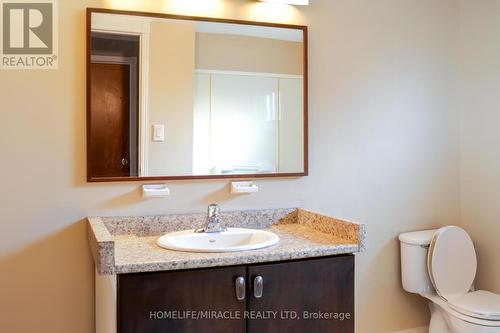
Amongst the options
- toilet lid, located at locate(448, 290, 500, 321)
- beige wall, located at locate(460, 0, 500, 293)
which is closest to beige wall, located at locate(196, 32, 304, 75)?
beige wall, located at locate(460, 0, 500, 293)

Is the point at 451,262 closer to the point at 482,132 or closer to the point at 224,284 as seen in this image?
the point at 482,132

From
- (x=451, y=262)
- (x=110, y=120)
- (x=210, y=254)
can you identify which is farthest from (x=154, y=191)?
(x=451, y=262)

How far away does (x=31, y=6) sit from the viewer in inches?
75.2

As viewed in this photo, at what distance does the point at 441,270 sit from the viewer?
2432 millimetres

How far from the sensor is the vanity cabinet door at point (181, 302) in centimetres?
152

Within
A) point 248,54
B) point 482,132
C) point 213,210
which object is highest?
point 248,54

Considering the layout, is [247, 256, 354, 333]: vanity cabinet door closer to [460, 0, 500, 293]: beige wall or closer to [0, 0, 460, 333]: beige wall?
[0, 0, 460, 333]: beige wall

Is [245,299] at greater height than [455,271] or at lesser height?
greater

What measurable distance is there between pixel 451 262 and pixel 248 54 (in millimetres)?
1690

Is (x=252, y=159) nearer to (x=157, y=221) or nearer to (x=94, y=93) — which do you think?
(x=157, y=221)

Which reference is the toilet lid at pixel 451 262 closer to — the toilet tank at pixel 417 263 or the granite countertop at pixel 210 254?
the toilet tank at pixel 417 263

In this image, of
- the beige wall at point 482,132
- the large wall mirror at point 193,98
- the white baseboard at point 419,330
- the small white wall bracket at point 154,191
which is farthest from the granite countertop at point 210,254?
the beige wall at point 482,132

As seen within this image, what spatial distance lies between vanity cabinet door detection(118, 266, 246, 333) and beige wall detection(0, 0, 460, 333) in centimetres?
55

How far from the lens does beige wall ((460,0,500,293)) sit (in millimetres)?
2555
